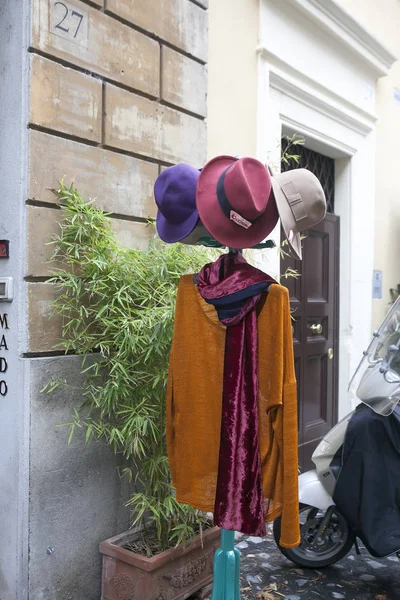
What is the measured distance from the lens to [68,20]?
2.80m

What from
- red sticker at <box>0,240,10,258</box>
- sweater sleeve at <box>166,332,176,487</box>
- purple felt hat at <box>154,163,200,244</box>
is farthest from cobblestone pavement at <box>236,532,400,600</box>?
red sticker at <box>0,240,10,258</box>

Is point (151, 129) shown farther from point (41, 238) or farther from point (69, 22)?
point (41, 238)

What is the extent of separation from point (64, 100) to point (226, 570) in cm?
226

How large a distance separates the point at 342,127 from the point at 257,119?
1.44 metres

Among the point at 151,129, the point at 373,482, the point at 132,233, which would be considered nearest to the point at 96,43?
the point at 151,129

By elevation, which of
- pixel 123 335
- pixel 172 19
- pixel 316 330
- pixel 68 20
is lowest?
pixel 316 330

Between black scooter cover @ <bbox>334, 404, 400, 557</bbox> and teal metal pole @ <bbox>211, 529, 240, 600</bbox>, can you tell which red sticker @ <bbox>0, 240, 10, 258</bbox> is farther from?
black scooter cover @ <bbox>334, 404, 400, 557</bbox>

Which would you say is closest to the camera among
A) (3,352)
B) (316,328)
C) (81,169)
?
(3,352)

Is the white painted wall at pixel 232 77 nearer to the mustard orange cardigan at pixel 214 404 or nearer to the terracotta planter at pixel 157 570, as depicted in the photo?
the mustard orange cardigan at pixel 214 404

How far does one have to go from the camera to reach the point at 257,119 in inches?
165

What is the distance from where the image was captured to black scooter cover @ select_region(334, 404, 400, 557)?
2877 millimetres

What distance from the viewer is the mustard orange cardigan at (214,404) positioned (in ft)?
6.83

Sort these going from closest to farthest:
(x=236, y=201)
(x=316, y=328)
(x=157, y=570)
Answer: (x=236, y=201), (x=157, y=570), (x=316, y=328)

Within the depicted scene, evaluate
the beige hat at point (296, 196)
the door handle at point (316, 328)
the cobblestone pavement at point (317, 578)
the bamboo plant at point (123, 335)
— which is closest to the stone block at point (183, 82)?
the bamboo plant at point (123, 335)
